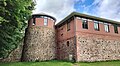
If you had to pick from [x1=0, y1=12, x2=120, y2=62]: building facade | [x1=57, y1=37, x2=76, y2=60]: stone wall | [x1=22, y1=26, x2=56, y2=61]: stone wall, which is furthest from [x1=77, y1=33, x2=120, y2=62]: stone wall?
[x1=22, y1=26, x2=56, y2=61]: stone wall

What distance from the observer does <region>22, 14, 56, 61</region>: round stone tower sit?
25312mm

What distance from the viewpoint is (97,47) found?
2366 centimetres

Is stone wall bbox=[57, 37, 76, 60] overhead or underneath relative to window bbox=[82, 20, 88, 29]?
underneath

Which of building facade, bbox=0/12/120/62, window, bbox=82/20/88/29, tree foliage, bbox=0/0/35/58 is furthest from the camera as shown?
window, bbox=82/20/88/29

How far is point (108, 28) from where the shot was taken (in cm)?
2614

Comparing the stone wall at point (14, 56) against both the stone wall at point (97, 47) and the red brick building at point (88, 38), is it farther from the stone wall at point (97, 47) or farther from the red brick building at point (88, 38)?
the stone wall at point (97, 47)

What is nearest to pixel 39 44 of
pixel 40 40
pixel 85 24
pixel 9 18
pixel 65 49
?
pixel 40 40

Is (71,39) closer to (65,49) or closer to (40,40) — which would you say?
(65,49)

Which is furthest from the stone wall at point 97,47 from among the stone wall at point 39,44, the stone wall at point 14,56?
the stone wall at point 14,56

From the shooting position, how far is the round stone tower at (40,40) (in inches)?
997

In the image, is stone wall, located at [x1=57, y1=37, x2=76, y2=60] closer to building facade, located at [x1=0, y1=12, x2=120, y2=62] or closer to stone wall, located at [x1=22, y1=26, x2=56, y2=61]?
building facade, located at [x1=0, y1=12, x2=120, y2=62]

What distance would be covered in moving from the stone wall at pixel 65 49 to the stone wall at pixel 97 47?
1.19 metres

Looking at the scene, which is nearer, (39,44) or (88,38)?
(88,38)

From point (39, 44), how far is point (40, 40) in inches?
29.9
